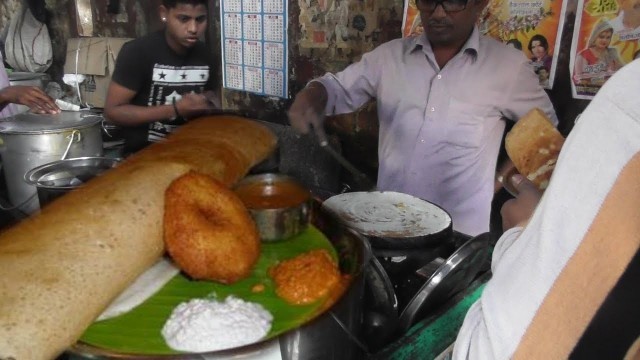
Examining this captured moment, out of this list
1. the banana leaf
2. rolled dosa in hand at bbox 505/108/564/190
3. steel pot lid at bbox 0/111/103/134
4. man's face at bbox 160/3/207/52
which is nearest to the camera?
the banana leaf

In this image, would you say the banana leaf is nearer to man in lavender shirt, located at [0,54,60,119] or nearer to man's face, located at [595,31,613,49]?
man's face, located at [595,31,613,49]

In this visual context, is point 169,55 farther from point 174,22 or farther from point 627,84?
point 627,84

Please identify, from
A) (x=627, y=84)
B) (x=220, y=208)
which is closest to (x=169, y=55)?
(x=220, y=208)

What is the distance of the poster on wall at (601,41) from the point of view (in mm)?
1903

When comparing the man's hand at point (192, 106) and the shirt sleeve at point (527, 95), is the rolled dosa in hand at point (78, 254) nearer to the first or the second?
the man's hand at point (192, 106)

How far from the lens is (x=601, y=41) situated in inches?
78.9

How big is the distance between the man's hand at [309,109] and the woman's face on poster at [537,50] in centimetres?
113

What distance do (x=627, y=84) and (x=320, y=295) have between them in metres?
0.91

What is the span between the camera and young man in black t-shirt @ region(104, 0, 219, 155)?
2.65 m

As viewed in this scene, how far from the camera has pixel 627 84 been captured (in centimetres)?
66

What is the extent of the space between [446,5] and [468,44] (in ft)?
0.84

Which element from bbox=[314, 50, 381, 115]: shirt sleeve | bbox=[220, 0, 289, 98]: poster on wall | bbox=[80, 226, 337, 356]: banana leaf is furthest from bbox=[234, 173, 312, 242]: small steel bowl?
bbox=[220, 0, 289, 98]: poster on wall

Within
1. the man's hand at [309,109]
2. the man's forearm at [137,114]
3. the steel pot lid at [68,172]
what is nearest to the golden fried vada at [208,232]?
the steel pot lid at [68,172]

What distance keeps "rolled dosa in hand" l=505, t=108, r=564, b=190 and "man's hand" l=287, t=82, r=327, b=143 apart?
1220mm
